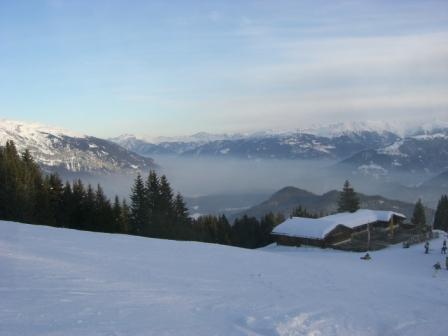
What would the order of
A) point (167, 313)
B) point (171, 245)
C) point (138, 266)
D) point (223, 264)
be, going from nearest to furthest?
point (167, 313), point (138, 266), point (223, 264), point (171, 245)

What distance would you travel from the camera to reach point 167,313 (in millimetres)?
12445

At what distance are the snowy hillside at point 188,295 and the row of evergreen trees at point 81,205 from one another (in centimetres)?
1912

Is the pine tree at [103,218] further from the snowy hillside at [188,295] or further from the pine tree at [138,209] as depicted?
the snowy hillside at [188,295]

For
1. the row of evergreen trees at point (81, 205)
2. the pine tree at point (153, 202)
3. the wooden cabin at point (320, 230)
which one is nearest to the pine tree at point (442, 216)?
the wooden cabin at point (320, 230)

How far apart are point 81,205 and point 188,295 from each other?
36461 mm

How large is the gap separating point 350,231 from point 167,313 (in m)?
47.1

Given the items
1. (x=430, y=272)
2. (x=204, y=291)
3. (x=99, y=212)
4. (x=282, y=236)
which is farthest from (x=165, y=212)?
(x=204, y=291)

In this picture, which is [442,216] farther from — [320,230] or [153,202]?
[153,202]

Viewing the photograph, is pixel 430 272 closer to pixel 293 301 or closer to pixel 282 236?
pixel 293 301

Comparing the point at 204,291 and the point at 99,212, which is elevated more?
the point at 99,212

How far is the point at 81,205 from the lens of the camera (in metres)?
48.3

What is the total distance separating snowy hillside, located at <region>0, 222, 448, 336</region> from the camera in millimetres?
11508

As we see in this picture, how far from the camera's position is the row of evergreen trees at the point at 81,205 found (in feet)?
138

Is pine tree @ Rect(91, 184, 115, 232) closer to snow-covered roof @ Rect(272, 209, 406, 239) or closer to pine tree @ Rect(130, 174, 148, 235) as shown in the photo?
pine tree @ Rect(130, 174, 148, 235)
